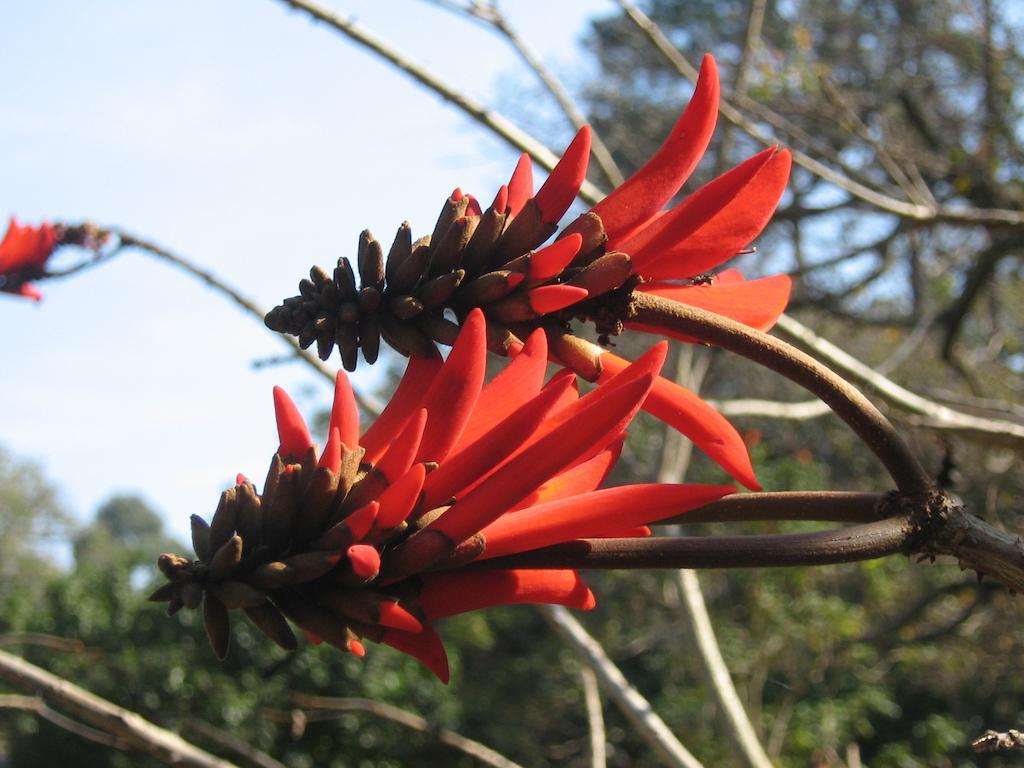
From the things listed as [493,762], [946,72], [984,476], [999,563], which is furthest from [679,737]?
[946,72]

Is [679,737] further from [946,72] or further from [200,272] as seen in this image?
[946,72]

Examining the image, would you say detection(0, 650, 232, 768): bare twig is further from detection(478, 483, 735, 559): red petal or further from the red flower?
detection(478, 483, 735, 559): red petal

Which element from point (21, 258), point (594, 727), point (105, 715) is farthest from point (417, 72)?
point (594, 727)

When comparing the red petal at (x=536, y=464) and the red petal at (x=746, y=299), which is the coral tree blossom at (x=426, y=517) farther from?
the red petal at (x=746, y=299)

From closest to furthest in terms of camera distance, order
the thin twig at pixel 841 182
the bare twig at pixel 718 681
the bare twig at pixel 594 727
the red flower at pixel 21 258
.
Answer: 1. the red flower at pixel 21 258
2. the bare twig at pixel 718 681
3. the thin twig at pixel 841 182
4. the bare twig at pixel 594 727

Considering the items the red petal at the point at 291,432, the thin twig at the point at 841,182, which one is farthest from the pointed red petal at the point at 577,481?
the thin twig at the point at 841,182

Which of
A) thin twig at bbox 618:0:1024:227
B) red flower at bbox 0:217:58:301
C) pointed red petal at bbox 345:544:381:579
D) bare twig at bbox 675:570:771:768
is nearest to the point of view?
pointed red petal at bbox 345:544:381:579

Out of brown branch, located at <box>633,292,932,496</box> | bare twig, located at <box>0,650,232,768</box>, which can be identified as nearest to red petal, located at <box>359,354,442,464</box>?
Result: brown branch, located at <box>633,292,932,496</box>
